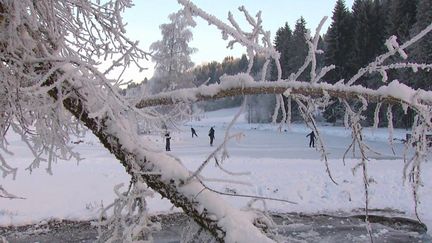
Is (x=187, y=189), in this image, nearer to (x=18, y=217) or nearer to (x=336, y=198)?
(x=18, y=217)

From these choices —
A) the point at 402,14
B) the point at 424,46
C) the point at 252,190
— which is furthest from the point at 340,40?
the point at 252,190

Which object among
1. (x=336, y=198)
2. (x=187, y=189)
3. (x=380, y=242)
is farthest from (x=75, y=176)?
(x=187, y=189)

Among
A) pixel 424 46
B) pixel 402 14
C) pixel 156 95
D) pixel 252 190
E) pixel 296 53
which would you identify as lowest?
pixel 252 190

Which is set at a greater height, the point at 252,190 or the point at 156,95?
the point at 156,95

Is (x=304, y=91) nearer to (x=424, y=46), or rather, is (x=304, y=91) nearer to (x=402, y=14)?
(x=424, y=46)

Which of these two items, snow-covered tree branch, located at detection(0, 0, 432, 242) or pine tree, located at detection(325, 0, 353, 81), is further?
pine tree, located at detection(325, 0, 353, 81)

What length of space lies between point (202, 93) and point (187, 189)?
0.50 meters

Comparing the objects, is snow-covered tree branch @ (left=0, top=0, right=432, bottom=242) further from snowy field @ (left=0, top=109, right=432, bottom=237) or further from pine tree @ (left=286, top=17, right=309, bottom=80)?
pine tree @ (left=286, top=17, right=309, bottom=80)

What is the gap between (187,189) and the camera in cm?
253

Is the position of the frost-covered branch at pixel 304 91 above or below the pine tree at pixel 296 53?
below

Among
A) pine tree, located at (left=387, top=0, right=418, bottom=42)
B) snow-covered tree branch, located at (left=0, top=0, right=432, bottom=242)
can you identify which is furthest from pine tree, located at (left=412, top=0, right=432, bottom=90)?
snow-covered tree branch, located at (left=0, top=0, right=432, bottom=242)

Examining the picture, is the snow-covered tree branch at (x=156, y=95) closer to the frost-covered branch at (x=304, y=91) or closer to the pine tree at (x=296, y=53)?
the frost-covered branch at (x=304, y=91)

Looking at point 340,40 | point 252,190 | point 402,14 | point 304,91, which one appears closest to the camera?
point 304,91

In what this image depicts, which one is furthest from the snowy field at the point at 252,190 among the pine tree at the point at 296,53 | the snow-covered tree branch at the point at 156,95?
the pine tree at the point at 296,53
